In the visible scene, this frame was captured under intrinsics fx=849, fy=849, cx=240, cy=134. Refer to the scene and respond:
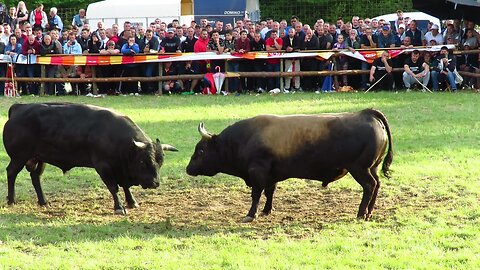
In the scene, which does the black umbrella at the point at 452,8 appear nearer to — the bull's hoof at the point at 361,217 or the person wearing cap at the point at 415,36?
the person wearing cap at the point at 415,36

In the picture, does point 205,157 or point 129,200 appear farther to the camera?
point 129,200

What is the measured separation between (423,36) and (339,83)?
2.51 meters

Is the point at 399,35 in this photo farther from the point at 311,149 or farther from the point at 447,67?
the point at 311,149

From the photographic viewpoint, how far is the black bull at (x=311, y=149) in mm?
8867

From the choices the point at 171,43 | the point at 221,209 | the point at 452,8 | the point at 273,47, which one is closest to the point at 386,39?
the point at 452,8

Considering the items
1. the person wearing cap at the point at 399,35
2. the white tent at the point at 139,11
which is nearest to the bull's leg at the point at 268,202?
the person wearing cap at the point at 399,35

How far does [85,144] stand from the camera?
9.70 meters

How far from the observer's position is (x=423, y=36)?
2223 centimetres

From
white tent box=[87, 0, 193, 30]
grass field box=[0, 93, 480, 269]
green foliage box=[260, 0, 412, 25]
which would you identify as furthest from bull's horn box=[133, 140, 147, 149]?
green foliage box=[260, 0, 412, 25]

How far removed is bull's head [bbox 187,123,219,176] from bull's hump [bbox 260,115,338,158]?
65cm

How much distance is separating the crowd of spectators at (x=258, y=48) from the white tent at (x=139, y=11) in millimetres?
8682

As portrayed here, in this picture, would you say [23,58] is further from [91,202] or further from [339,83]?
[91,202]

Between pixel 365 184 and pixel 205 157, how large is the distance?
183 centimetres

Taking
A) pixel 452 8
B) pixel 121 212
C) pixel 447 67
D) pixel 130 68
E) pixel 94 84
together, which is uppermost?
pixel 452 8
